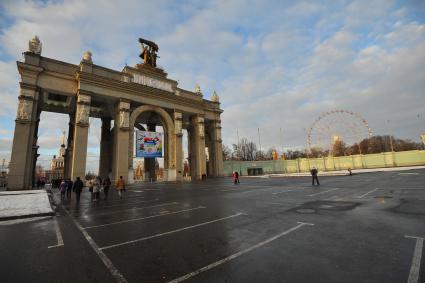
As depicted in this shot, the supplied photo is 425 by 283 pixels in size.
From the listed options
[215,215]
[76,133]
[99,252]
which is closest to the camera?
[99,252]

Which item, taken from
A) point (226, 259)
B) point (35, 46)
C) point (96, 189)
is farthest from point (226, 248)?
point (35, 46)

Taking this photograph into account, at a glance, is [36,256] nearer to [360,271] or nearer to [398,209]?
[360,271]

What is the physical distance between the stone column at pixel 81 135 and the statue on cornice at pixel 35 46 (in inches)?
279

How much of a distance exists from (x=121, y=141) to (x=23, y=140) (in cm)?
1080

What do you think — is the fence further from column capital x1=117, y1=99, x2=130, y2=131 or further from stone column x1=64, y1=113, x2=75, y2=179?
stone column x1=64, y1=113, x2=75, y2=179

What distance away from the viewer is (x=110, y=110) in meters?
35.9

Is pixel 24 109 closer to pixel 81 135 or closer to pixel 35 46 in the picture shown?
pixel 81 135

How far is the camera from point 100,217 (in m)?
9.09

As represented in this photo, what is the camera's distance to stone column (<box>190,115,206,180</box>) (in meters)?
40.5

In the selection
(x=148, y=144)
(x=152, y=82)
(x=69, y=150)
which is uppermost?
(x=152, y=82)

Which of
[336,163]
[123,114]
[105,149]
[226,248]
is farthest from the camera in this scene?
[336,163]

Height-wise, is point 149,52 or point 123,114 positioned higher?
point 149,52

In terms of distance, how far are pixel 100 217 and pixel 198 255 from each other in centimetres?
645

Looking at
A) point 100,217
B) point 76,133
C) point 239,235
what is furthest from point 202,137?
→ point 239,235
